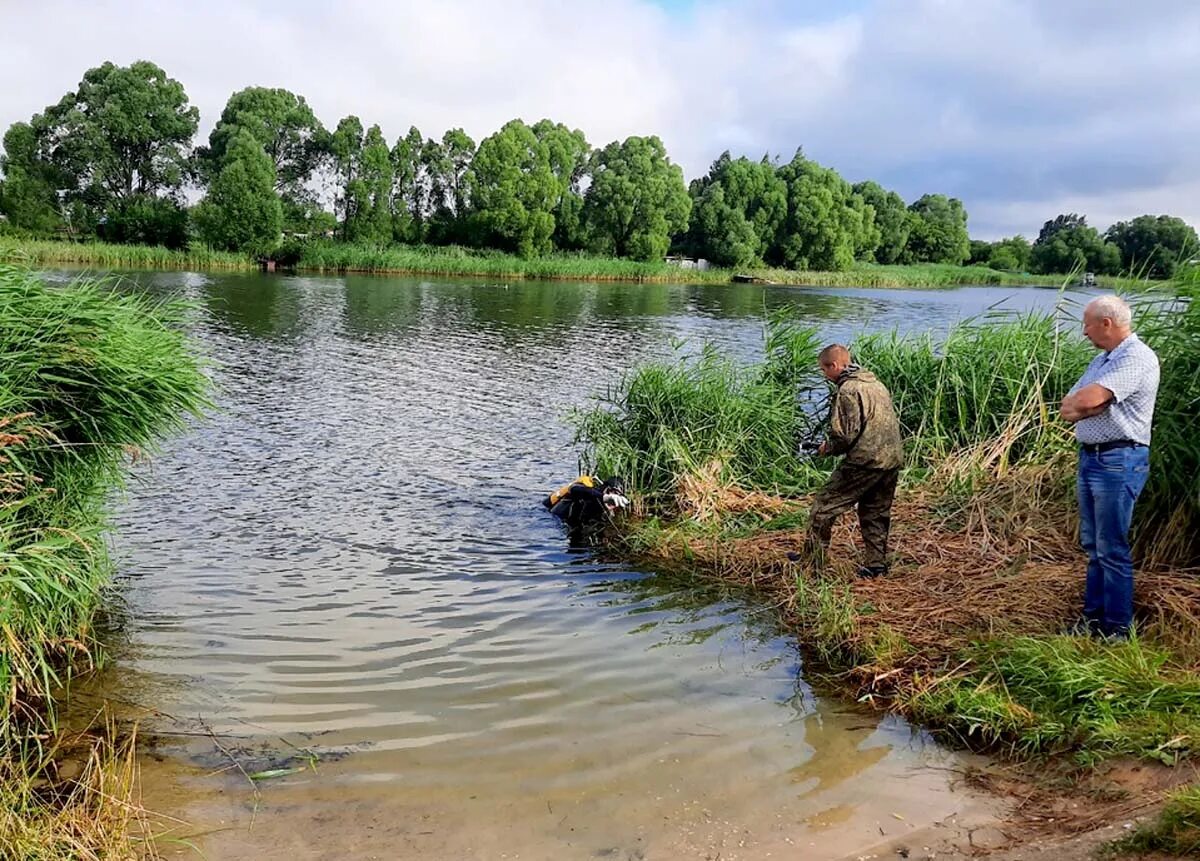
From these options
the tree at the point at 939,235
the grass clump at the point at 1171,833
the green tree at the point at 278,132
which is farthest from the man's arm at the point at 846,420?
the tree at the point at 939,235

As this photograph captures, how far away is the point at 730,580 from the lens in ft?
26.8

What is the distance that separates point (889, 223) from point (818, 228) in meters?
22.5

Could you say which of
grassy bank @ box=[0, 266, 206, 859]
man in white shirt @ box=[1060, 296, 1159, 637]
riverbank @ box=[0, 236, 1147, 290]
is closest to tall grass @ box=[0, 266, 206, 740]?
grassy bank @ box=[0, 266, 206, 859]

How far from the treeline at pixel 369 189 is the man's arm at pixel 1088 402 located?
6072 centimetres

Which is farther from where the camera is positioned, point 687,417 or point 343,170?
point 343,170

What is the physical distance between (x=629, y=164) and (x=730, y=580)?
7734 centimetres

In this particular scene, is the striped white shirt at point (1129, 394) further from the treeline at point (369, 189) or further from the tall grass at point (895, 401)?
Result: the treeline at point (369, 189)

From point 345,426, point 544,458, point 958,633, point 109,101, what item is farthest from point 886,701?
point 109,101

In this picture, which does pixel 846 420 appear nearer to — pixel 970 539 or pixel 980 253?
pixel 970 539

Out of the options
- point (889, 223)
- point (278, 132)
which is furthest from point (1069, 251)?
point (278, 132)

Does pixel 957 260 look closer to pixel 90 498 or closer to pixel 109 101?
pixel 109 101

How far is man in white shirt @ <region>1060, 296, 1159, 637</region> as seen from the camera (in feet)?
17.4

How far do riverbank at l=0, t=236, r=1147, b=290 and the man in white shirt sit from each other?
1953 inches

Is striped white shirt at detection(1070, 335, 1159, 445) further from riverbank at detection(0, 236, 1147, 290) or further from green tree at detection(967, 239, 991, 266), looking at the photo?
green tree at detection(967, 239, 991, 266)
